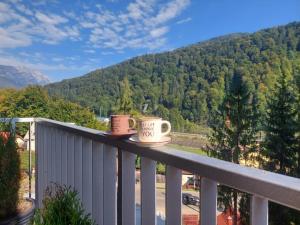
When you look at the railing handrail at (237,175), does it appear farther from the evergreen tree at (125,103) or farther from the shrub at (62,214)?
the evergreen tree at (125,103)

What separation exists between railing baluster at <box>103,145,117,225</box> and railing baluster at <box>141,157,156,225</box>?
24 centimetres

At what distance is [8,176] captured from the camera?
1.91m

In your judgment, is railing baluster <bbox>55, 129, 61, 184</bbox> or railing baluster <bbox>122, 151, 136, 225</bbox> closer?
railing baluster <bbox>122, 151, 136, 225</bbox>

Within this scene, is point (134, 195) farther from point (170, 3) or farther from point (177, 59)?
point (170, 3)

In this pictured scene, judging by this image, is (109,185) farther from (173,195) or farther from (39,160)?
(39,160)

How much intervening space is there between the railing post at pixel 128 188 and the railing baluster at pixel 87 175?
1.07ft

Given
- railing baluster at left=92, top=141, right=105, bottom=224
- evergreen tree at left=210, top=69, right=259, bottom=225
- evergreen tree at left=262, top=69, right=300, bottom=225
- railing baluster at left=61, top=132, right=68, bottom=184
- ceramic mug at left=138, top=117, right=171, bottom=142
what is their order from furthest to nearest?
evergreen tree at left=210, top=69, right=259, bottom=225 < evergreen tree at left=262, top=69, right=300, bottom=225 < railing baluster at left=61, top=132, right=68, bottom=184 < railing baluster at left=92, top=141, right=105, bottom=224 < ceramic mug at left=138, top=117, right=171, bottom=142

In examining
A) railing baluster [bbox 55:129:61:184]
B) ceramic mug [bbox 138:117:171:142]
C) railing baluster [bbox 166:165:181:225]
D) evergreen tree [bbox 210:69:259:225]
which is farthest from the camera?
evergreen tree [bbox 210:69:259:225]

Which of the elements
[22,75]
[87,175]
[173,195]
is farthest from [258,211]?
[22,75]

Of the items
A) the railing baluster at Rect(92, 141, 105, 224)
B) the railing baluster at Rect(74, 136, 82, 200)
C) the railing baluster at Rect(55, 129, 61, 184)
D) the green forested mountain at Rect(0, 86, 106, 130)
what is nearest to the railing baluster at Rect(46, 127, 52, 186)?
the railing baluster at Rect(55, 129, 61, 184)

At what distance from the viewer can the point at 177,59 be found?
25.2 metres

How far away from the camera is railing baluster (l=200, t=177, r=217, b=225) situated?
2.28 feet

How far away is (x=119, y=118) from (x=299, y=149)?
62.1ft

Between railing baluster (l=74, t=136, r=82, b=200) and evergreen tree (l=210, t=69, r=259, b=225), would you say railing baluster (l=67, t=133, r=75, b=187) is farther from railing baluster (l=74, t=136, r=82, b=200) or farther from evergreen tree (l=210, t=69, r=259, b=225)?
evergreen tree (l=210, t=69, r=259, b=225)
